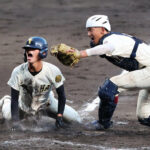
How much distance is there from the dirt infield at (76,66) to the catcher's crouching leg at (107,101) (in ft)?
0.54

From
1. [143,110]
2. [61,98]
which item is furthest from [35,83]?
[143,110]

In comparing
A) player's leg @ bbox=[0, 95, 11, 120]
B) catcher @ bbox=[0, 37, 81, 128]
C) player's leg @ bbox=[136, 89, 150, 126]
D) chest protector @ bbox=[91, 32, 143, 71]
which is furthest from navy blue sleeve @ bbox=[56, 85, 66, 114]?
player's leg @ bbox=[136, 89, 150, 126]

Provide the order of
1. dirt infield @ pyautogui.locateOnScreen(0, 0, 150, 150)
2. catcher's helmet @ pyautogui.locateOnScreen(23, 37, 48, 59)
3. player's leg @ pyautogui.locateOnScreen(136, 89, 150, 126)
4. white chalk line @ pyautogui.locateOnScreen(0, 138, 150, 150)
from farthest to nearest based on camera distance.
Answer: player's leg @ pyautogui.locateOnScreen(136, 89, 150, 126) → catcher's helmet @ pyautogui.locateOnScreen(23, 37, 48, 59) → dirt infield @ pyautogui.locateOnScreen(0, 0, 150, 150) → white chalk line @ pyautogui.locateOnScreen(0, 138, 150, 150)

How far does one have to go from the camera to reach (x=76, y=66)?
13.9m

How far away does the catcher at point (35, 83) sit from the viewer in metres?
9.02

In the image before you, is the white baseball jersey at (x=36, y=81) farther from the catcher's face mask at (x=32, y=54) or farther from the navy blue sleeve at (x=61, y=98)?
the catcher's face mask at (x=32, y=54)

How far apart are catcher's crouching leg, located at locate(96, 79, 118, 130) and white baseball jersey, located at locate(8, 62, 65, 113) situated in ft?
1.86

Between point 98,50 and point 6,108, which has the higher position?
point 98,50

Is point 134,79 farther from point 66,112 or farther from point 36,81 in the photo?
point 36,81

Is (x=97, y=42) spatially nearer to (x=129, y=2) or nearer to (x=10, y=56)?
(x=10, y=56)

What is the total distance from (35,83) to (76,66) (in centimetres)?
470

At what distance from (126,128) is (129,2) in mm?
10672

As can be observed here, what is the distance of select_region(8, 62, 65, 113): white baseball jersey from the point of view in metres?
9.18

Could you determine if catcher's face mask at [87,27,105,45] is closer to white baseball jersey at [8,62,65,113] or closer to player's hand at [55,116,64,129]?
white baseball jersey at [8,62,65,113]
